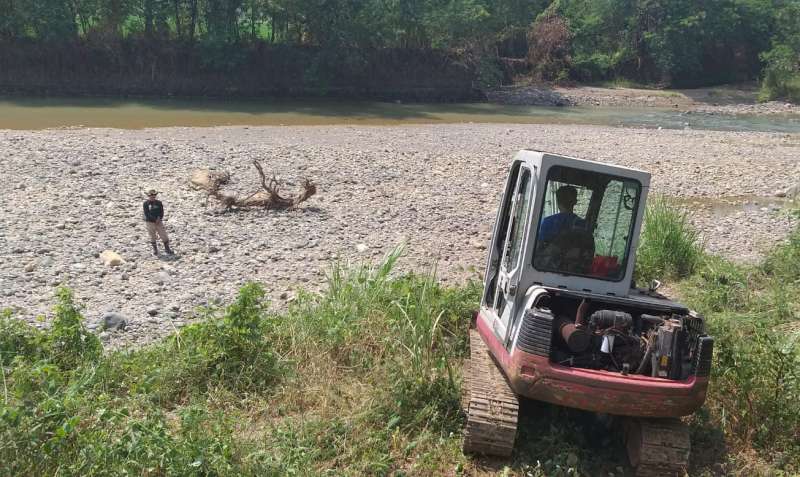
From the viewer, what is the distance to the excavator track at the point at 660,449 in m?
4.98

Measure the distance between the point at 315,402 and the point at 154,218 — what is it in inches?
218

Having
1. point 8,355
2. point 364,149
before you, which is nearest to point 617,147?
point 364,149

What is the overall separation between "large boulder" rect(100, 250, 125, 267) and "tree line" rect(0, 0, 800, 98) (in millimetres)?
24473

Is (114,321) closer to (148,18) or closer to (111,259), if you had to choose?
(111,259)

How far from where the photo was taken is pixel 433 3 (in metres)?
37.2

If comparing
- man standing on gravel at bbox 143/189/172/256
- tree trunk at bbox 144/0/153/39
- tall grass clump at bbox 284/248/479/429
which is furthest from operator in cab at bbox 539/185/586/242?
tree trunk at bbox 144/0/153/39

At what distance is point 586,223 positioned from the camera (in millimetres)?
5867

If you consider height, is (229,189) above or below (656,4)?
below

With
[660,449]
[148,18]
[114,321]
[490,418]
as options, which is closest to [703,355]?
[660,449]

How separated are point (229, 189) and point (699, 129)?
21.9 meters

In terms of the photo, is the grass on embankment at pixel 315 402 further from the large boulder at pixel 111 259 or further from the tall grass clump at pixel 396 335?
the large boulder at pixel 111 259

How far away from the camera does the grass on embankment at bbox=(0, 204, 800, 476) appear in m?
4.56

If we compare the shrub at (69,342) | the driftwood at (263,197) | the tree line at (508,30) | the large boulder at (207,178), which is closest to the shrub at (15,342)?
the shrub at (69,342)

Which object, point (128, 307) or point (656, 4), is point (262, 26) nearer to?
point (656, 4)
